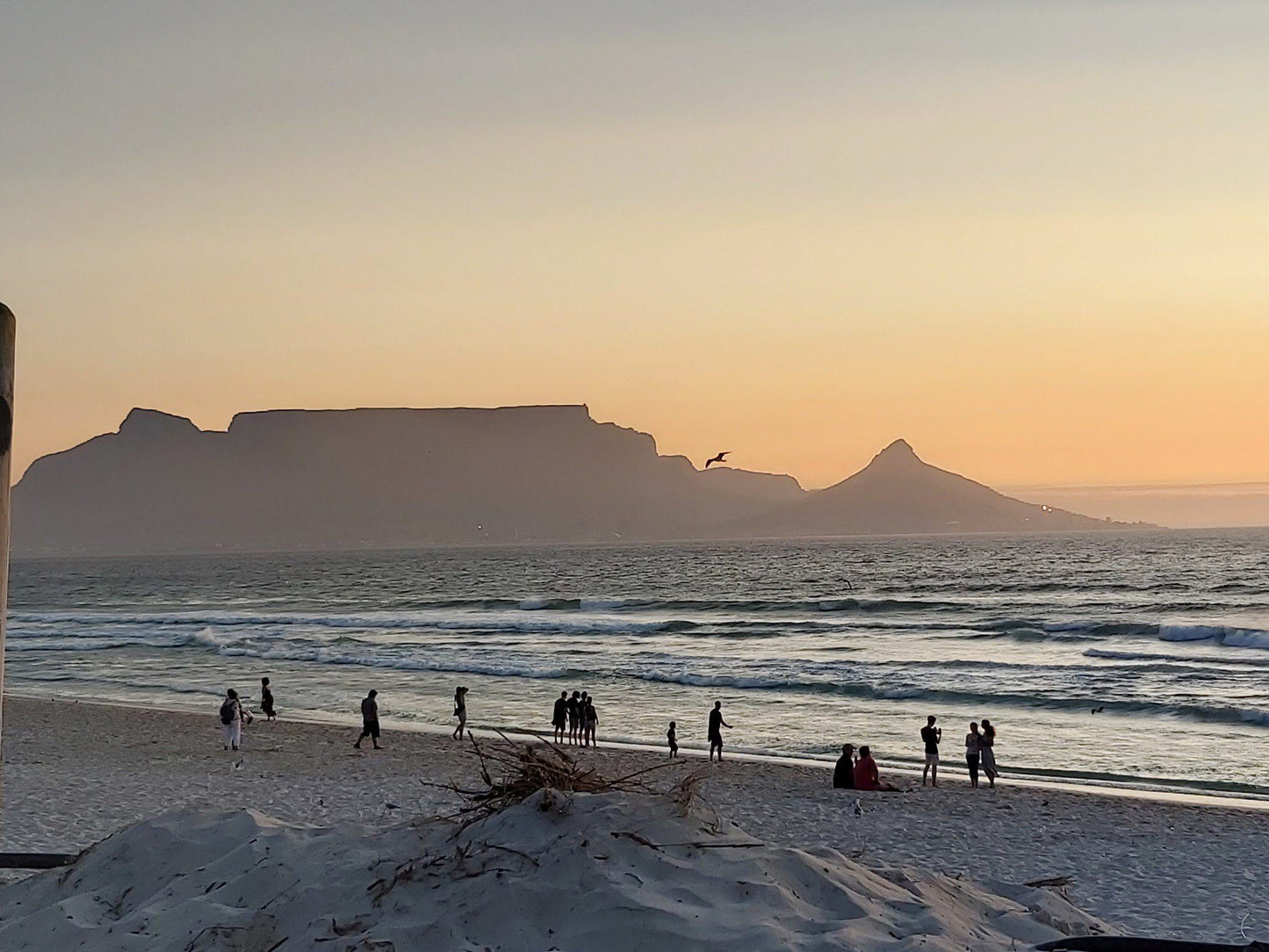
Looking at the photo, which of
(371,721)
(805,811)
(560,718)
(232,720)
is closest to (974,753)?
(805,811)

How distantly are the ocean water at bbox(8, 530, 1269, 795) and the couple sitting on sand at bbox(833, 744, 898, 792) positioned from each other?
13.8 ft

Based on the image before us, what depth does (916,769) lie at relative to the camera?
1970cm

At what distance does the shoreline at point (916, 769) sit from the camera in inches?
678

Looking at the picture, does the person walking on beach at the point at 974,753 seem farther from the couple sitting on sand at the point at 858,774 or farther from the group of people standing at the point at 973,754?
the couple sitting on sand at the point at 858,774

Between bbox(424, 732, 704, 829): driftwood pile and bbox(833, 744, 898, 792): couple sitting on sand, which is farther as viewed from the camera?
bbox(833, 744, 898, 792): couple sitting on sand

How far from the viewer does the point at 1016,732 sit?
2403cm

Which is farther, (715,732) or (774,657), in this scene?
(774,657)

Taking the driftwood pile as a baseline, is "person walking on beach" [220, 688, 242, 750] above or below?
below

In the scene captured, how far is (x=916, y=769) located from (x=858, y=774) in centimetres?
318

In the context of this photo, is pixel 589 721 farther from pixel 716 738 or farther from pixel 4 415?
pixel 4 415

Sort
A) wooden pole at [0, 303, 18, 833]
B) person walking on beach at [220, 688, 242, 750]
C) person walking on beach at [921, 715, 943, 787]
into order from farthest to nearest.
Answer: person walking on beach at [220, 688, 242, 750] → person walking on beach at [921, 715, 943, 787] → wooden pole at [0, 303, 18, 833]

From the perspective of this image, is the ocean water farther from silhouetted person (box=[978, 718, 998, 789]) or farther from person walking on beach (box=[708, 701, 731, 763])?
silhouetted person (box=[978, 718, 998, 789])

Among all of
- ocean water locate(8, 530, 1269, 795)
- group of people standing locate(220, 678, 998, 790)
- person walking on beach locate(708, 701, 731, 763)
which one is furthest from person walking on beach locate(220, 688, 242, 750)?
person walking on beach locate(708, 701, 731, 763)

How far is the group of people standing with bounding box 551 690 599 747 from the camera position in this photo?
69.4 ft
